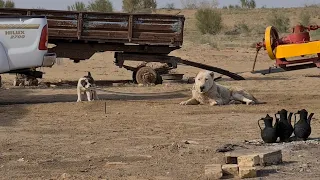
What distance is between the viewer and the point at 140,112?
1505cm

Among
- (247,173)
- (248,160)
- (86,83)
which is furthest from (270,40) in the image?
(247,173)

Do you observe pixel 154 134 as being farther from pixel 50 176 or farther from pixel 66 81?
pixel 66 81

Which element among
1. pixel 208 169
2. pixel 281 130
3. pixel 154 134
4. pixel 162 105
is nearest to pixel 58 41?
pixel 162 105

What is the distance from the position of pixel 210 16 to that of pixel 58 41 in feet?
103

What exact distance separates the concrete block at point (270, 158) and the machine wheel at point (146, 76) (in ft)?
41.4

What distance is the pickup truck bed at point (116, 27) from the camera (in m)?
20.9

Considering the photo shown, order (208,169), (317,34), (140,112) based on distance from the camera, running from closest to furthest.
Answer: (208,169) → (140,112) → (317,34)

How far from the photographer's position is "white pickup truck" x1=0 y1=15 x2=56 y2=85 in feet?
53.4

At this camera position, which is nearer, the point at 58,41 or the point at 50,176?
the point at 50,176

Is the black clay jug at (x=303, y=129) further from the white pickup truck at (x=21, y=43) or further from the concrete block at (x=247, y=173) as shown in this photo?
the white pickup truck at (x=21, y=43)

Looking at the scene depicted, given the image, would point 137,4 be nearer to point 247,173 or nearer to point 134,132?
point 134,132

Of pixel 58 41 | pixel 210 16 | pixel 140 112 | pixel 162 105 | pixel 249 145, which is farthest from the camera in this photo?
pixel 210 16

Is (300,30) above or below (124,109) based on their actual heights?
above

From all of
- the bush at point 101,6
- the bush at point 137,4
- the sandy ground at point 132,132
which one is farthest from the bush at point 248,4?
the sandy ground at point 132,132
